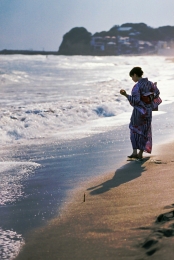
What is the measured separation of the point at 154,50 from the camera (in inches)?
Answer: 7052

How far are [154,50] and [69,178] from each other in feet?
585

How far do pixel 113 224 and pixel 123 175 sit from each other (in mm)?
1735

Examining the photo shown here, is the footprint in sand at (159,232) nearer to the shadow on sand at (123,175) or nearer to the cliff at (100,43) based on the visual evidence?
the shadow on sand at (123,175)

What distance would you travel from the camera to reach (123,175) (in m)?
5.11

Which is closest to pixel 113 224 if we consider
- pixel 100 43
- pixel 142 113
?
pixel 142 113

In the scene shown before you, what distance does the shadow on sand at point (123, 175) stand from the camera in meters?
4.57

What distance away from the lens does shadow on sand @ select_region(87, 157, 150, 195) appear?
15.0 feet

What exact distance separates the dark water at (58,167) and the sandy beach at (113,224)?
0.16 meters

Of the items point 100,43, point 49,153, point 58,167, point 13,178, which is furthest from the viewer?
point 100,43

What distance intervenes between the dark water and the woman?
0.86ft

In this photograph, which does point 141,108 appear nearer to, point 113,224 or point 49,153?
point 49,153

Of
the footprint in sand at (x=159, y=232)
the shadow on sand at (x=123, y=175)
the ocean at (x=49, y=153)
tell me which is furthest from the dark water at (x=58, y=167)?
the footprint in sand at (x=159, y=232)

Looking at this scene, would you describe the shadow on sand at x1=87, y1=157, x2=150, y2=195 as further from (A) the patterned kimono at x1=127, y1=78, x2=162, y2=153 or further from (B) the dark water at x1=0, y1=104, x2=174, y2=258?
(A) the patterned kimono at x1=127, y1=78, x2=162, y2=153

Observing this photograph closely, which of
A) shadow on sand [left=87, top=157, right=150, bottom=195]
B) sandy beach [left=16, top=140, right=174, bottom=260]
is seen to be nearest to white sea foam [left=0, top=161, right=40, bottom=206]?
sandy beach [left=16, top=140, right=174, bottom=260]
